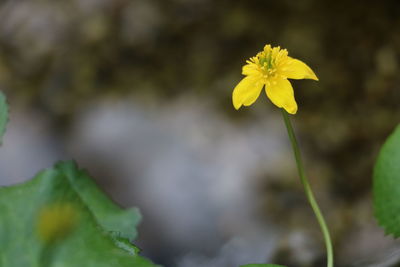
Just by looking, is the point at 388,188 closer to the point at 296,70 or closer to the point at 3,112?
the point at 296,70

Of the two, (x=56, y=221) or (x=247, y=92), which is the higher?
(x=247, y=92)

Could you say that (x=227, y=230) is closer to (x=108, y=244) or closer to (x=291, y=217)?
(x=291, y=217)

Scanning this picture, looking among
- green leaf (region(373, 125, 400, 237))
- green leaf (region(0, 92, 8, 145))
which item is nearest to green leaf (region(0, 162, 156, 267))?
green leaf (region(0, 92, 8, 145))

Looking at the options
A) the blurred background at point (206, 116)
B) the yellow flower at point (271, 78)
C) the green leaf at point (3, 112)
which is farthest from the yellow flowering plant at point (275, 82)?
the blurred background at point (206, 116)

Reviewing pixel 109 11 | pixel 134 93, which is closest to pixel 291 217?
pixel 134 93

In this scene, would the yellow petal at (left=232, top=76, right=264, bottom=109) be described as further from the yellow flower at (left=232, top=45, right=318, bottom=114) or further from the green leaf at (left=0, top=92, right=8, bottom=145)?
the green leaf at (left=0, top=92, right=8, bottom=145)

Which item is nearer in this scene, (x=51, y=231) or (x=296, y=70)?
(x=51, y=231)

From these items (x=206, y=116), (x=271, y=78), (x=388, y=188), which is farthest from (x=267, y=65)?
(x=206, y=116)
